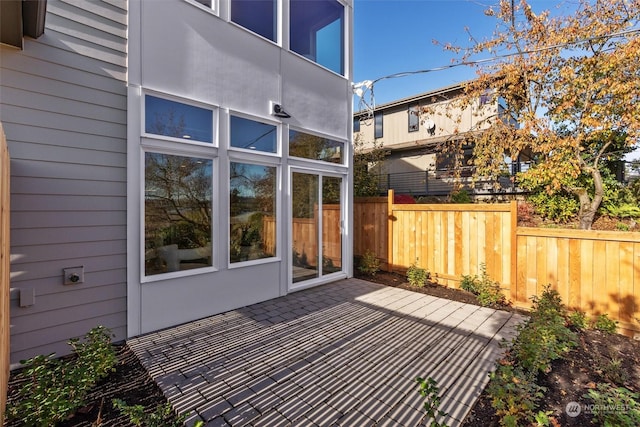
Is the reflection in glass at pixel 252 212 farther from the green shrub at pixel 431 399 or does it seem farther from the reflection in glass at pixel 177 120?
the green shrub at pixel 431 399

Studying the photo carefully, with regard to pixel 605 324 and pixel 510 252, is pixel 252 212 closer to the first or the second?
pixel 510 252

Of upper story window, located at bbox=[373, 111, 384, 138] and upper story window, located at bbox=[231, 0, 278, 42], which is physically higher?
upper story window, located at bbox=[373, 111, 384, 138]

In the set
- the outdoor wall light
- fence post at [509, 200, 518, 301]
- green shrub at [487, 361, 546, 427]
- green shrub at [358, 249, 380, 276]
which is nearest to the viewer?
green shrub at [487, 361, 546, 427]

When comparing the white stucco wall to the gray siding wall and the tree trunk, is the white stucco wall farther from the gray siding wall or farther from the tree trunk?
the tree trunk

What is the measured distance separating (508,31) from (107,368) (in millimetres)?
10329

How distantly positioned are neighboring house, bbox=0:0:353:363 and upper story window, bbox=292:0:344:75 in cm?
4

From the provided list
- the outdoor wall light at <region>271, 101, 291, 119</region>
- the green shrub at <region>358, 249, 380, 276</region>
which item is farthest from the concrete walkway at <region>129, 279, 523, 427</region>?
the outdoor wall light at <region>271, 101, 291, 119</region>

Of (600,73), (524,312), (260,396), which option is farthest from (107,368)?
(600,73)

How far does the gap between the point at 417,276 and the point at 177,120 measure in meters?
4.83

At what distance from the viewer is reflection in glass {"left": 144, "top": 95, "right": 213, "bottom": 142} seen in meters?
3.61

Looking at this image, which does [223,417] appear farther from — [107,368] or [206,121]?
[206,121]

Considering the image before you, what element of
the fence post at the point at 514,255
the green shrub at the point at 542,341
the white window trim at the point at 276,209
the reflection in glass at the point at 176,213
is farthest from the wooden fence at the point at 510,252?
the reflection in glass at the point at 176,213

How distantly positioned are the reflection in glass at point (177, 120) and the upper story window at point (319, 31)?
2339 mm

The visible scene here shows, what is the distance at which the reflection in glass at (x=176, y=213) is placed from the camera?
11.9 feet
